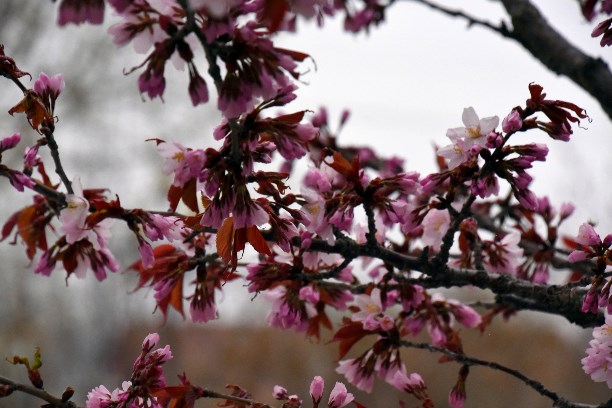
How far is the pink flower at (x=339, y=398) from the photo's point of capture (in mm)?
1127

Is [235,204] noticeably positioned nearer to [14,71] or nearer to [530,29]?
[14,71]

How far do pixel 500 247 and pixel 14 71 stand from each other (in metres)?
0.97

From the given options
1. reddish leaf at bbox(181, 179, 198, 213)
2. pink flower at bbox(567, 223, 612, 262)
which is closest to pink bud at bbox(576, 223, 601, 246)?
pink flower at bbox(567, 223, 612, 262)

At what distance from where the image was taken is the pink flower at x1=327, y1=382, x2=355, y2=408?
3.70 ft

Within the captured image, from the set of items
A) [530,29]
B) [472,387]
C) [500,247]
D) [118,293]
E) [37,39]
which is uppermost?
[37,39]

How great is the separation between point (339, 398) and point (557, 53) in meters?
0.89

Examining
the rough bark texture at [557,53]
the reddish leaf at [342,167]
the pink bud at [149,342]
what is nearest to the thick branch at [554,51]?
the rough bark texture at [557,53]

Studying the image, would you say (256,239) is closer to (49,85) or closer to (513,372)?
(49,85)

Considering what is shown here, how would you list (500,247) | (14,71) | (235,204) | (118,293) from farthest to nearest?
(118,293), (500,247), (14,71), (235,204)

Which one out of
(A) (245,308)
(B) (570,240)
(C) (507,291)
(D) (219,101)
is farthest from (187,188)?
(A) (245,308)

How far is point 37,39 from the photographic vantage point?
7789mm

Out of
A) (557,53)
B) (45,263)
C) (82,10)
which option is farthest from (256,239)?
(557,53)

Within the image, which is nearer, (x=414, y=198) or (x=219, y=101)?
(x=219, y=101)

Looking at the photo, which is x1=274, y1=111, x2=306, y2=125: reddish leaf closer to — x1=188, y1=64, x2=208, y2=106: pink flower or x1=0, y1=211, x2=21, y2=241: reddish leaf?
x1=188, y1=64, x2=208, y2=106: pink flower
